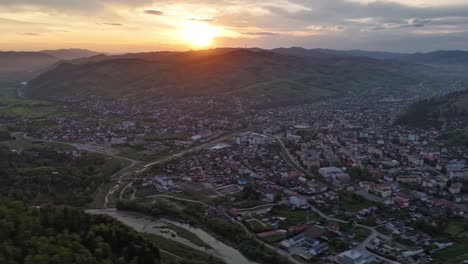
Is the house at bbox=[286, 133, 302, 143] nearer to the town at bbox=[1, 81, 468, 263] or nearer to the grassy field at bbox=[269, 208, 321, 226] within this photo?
the town at bbox=[1, 81, 468, 263]

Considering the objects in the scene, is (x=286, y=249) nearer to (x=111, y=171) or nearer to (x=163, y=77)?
(x=111, y=171)

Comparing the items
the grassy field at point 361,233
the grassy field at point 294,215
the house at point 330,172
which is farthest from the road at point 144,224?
the house at point 330,172

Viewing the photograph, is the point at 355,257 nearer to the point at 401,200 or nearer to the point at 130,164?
the point at 401,200

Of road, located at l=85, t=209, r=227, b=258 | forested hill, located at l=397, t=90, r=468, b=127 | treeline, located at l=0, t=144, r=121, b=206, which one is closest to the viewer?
road, located at l=85, t=209, r=227, b=258

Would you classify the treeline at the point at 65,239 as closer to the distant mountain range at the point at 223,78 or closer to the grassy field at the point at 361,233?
the grassy field at the point at 361,233

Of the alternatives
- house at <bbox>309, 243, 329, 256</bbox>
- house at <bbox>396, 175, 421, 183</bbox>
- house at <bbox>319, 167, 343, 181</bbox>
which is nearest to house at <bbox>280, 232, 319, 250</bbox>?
house at <bbox>309, 243, 329, 256</bbox>

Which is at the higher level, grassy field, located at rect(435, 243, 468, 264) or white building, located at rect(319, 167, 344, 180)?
white building, located at rect(319, 167, 344, 180)
